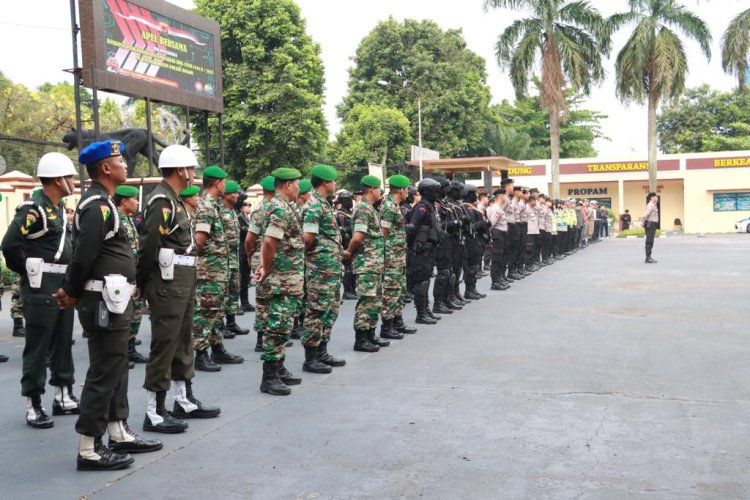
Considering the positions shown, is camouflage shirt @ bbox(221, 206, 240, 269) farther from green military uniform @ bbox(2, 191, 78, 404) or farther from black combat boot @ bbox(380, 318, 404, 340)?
green military uniform @ bbox(2, 191, 78, 404)

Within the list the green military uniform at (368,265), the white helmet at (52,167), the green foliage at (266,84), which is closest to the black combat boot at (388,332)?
the green military uniform at (368,265)

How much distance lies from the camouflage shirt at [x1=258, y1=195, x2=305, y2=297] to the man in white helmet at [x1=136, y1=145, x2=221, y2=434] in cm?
101

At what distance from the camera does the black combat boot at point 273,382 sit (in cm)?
593

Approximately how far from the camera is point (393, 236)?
27.8 ft

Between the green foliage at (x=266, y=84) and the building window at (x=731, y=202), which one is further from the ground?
the green foliage at (x=266, y=84)

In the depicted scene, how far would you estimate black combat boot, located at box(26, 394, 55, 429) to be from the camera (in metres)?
5.16

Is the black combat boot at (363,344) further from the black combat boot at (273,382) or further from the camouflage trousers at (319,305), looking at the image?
the black combat boot at (273,382)

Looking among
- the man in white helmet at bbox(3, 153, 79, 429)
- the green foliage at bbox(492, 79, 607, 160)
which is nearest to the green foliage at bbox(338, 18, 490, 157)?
the green foliage at bbox(492, 79, 607, 160)

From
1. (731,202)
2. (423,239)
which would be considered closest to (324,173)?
(423,239)

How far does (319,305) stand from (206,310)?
1.05 meters

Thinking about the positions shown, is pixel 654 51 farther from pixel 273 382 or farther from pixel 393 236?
pixel 273 382

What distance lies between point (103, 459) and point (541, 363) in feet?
13.6

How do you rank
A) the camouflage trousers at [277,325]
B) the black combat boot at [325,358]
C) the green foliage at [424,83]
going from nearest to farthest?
the camouflage trousers at [277,325] → the black combat boot at [325,358] → the green foliage at [424,83]

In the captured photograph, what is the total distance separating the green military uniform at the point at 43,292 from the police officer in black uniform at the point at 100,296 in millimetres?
1129
